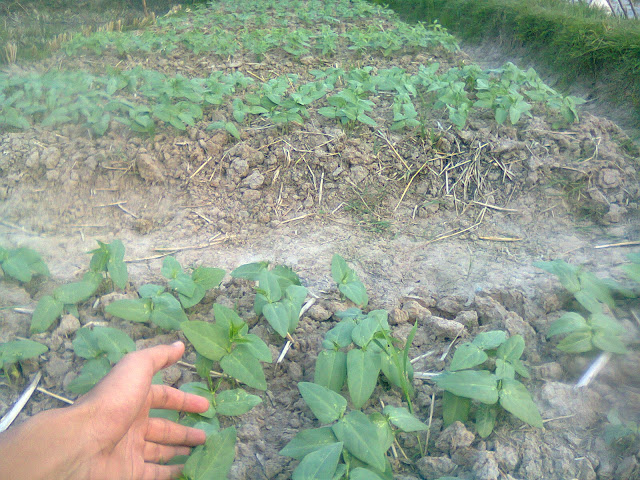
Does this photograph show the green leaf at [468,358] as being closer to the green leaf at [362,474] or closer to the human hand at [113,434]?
the green leaf at [362,474]

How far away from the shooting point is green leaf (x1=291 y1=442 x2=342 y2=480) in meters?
1.39

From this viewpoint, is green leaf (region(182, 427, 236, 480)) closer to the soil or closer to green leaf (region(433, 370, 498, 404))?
the soil

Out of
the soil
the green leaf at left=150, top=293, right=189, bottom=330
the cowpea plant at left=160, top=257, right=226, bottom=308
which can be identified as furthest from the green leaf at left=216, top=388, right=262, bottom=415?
the cowpea plant at left=160, top=257, right=226, bottom=308

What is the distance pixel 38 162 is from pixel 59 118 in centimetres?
45

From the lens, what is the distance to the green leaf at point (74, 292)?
212cm

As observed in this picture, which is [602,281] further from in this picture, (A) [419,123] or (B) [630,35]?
A: (B) [630,35]

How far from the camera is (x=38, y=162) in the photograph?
3436mm

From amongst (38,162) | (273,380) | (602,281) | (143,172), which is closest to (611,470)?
(602,281)

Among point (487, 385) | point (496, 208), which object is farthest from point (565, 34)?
point (487, 385)

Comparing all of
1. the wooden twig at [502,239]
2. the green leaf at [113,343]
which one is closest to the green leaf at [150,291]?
the green leaf at [113,343]

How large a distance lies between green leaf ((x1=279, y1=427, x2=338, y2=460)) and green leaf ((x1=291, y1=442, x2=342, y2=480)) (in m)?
0.07

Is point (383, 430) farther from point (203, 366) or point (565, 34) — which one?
point (565, 34)

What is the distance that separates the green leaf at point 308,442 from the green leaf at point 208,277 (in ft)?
2.98

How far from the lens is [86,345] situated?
187 centimetres
